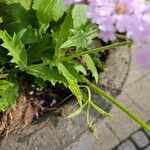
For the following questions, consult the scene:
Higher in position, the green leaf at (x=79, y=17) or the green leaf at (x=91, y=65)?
the green leaf at (x=79, y=17)

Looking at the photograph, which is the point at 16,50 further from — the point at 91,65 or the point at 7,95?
the point at 91,65

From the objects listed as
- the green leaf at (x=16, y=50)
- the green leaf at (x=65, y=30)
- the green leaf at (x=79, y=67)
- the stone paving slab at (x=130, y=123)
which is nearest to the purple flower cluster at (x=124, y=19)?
the green leaf at (x=65, y=30)

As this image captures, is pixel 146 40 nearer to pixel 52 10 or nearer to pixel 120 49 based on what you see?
pixel 52 10

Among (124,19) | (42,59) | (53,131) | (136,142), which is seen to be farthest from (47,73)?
(136,142)

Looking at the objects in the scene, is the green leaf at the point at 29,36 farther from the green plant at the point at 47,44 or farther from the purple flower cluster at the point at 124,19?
the purple flower cluster at the point at 124,19

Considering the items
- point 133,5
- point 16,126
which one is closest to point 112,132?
point 16,126
